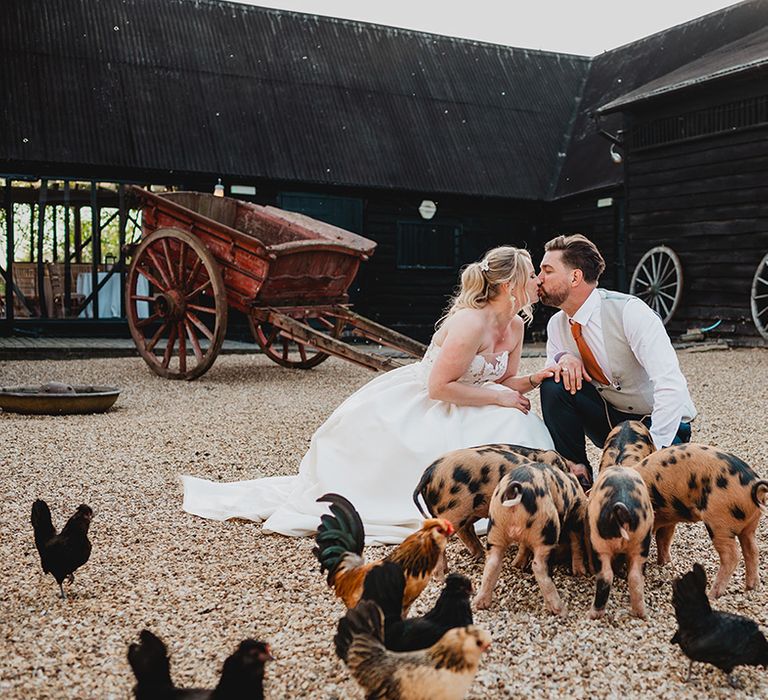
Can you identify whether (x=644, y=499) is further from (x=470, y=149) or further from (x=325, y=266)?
(x=470, y=149)

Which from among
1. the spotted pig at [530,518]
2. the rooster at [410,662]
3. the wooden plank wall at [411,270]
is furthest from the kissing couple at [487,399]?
the wooden plank wall at [411,270]

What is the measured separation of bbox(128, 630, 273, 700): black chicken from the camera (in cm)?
178

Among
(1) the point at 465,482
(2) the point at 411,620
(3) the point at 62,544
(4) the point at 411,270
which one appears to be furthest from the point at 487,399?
(4) the point at 411,270

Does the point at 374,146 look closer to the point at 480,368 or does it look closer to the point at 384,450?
the point at 480,368

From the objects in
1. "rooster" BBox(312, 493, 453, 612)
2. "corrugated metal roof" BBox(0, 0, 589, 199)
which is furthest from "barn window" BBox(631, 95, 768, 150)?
"rooster" BBox(312, 493, 453, 612)

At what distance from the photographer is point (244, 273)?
803 cm

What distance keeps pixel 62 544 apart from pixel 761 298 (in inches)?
412

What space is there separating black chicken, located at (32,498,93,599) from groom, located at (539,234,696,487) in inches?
76.0

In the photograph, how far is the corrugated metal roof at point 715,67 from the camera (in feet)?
36.1

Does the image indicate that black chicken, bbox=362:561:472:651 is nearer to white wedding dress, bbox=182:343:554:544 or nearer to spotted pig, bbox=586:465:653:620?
spotted pig, bbox=586:465:653:620

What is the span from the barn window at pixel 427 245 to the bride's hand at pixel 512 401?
35.7 ft

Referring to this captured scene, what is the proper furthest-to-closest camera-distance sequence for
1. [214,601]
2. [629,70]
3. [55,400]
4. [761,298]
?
[629,70], [761,298], [55,400], [214,601]

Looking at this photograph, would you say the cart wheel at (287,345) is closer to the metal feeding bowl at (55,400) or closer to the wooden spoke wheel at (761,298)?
the metal feeding bowl at (55,400)

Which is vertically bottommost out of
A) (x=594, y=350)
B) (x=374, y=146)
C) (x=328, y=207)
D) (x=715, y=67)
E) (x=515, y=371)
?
(x=515, y=371)
